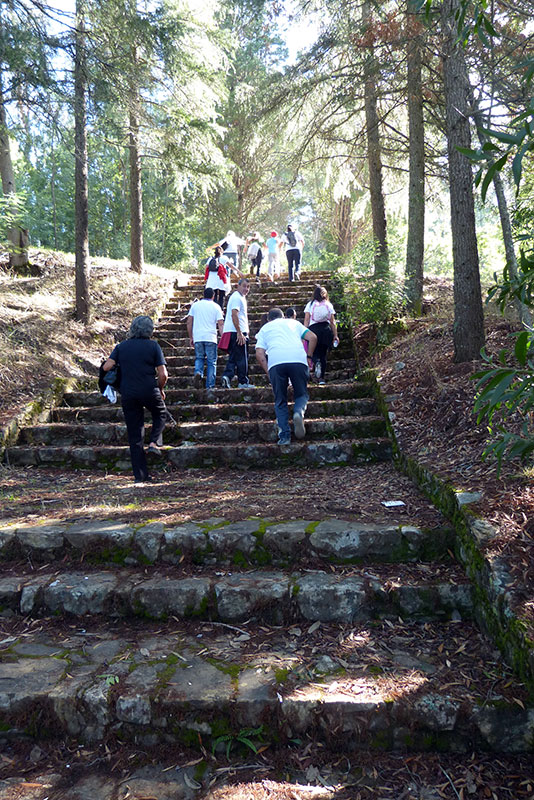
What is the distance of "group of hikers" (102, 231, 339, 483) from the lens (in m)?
5.19

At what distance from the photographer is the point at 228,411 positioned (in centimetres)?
664

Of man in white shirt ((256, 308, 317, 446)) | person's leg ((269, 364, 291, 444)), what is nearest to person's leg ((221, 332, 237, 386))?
man in white shirt ((256, 308, 317, 446))

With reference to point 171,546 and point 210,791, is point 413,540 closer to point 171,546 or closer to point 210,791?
point 171,546

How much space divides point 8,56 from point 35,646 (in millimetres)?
7487

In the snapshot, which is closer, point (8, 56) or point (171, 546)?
point (171, 546)

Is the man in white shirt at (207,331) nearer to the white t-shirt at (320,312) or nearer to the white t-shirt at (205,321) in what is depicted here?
the white t-shirt at (205,321)

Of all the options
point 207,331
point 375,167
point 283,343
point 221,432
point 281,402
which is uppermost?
point 375,167

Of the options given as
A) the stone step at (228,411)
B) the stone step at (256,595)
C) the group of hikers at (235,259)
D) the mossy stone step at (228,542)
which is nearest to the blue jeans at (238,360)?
the stone step at (228,411)

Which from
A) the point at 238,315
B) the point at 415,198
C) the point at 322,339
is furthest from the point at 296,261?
the point at 322,339

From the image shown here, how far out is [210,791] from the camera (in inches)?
81.4

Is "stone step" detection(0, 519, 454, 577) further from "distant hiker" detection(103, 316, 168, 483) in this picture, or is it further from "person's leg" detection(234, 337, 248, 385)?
"person's leg" detection(234, 337, 248, 385)

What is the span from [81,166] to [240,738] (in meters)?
9.20

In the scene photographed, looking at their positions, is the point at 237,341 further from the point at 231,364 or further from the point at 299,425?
the point at 299,425

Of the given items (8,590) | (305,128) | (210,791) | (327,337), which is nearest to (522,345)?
(210,791)
